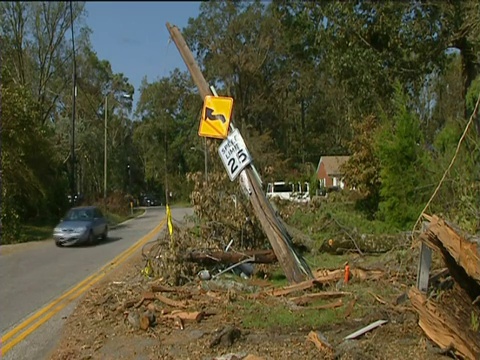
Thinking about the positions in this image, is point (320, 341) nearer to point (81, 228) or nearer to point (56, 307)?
point (56, 307)

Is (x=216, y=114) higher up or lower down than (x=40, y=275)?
higher up

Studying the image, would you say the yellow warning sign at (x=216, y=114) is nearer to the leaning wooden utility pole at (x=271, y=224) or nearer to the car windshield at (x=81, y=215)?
the leaning wooden utility pole at (x=271, y=224)

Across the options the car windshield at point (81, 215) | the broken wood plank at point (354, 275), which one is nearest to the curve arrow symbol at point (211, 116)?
the broken wood plank at point (354, 275)

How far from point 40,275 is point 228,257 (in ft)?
18.6

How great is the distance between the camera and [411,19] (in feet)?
65.4

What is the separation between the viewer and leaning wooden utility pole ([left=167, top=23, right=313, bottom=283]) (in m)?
10.2

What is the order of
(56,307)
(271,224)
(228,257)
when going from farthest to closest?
(228,257) → (271,224) → (56,307)

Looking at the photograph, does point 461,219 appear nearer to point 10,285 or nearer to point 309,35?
point 10,285

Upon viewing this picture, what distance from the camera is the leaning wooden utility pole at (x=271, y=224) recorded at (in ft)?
33.3

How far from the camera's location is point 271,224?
10586 millimetres

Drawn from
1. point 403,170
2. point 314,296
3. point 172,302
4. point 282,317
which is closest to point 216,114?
point 172,302

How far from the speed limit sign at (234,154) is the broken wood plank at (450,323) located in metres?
4.42

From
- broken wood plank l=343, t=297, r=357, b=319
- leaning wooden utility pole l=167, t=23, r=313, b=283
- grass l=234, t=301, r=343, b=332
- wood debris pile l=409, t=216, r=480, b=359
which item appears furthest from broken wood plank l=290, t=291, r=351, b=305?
wood debris pile l=409, t=216, r=480, b=359

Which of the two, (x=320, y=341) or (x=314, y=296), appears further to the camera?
(x=314, y=296)
